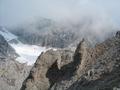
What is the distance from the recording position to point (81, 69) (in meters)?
50.9

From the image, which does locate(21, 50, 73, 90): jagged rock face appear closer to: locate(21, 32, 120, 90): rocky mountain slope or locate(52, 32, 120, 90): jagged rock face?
locate(21, 32, 120, 90): rocky mountain slope

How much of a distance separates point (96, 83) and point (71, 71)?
68.0 ft

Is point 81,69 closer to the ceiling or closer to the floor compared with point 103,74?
closer to the floor

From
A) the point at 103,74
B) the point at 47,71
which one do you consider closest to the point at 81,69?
the point at 47,71

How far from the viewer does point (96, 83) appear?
33.9 m

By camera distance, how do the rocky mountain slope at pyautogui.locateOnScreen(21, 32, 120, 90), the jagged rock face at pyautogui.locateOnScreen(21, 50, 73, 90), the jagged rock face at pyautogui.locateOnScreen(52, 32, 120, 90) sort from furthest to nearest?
1. the jagged rock face at pyautogui.locateOnScreen(21, 50, 73, 90)
2. the rocky mountain slope at pyautogui.locateOnScreen(21, 32, 120, 90)
3. the jagged rock face at pyautogui.locateOnScreen(52, 32, 120, 90)

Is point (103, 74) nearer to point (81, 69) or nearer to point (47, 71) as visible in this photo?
point (81, 69)

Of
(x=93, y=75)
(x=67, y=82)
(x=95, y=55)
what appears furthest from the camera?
(x=95, y=55)

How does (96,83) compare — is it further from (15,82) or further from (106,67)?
(15,82)

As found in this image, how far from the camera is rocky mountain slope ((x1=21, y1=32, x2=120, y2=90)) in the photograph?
113 feet

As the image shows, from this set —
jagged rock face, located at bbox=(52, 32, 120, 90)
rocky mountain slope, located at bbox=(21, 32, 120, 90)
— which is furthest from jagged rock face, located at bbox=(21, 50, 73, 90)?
jagged rock face, located at bbox=(52, 32, 120, 90)

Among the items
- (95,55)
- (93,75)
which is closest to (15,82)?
(95,55)

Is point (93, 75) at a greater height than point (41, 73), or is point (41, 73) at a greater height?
point (93, 75)

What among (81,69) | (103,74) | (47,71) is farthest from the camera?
(47,71)
